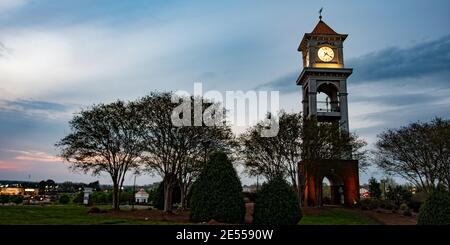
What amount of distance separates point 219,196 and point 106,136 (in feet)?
63.9

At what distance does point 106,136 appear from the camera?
114ft

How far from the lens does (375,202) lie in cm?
4072

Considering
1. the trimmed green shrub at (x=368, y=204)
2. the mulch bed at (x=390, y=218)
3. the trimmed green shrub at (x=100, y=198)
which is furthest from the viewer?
the trimmed green shrub at (x=100, y=198)

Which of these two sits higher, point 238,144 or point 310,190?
point 238,144

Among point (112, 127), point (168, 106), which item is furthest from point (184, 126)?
point (112, 127)

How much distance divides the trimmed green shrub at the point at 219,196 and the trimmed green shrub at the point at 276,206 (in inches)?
47.5

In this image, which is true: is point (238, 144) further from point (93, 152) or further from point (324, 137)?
point (93, 152)

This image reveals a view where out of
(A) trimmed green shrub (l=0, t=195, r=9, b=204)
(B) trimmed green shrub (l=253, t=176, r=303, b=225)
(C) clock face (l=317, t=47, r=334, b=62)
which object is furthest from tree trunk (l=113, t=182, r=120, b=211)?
(C) clock face (l=317, t=47, r=334, b=62)

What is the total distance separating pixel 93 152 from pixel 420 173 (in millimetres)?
32923

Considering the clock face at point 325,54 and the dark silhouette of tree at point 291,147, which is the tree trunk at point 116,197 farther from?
the clock face at point 325,54

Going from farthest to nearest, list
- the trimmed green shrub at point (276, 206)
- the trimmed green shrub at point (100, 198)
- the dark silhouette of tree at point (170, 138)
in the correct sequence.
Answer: the trimmed green shrub at point (100, 198) < the dark silhouette of tree at point (170, 138) < the trimmed green shrub at point (276, 206)

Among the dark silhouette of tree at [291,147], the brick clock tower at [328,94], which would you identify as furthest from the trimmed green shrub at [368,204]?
the dark silhouette of tree at [291,147]

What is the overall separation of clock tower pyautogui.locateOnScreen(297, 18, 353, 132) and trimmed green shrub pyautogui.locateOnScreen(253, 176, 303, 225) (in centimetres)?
2980

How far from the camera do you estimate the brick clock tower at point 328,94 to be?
4206cm
